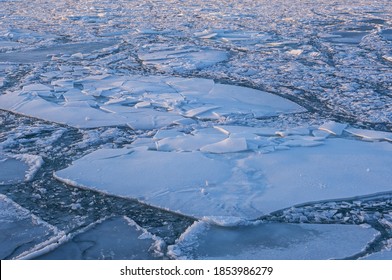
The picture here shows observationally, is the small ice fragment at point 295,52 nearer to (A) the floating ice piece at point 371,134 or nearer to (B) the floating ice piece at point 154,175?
(A) the floating ice piece at point 371,134

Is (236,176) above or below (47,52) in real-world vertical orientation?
above

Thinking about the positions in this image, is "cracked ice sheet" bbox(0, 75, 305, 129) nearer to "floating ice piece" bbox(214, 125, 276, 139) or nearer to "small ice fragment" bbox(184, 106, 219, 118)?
"small ice fragment" bbox(184, 106, 219, 118)

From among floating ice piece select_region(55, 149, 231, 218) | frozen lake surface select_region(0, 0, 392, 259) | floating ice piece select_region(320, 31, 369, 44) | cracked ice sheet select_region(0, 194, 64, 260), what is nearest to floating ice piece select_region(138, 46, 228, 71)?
frozen lake surface select_region(0, 0, 392, 259)

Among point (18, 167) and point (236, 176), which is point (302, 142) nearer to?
point (236, 176)

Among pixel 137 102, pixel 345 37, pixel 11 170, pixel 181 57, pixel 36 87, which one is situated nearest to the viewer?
pixel 11 170

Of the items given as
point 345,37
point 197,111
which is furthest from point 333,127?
point 345,37

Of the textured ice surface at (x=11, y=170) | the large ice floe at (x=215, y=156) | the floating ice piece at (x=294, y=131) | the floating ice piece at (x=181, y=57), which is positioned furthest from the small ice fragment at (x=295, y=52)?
the textured ice surface at (x=11, y=170)
